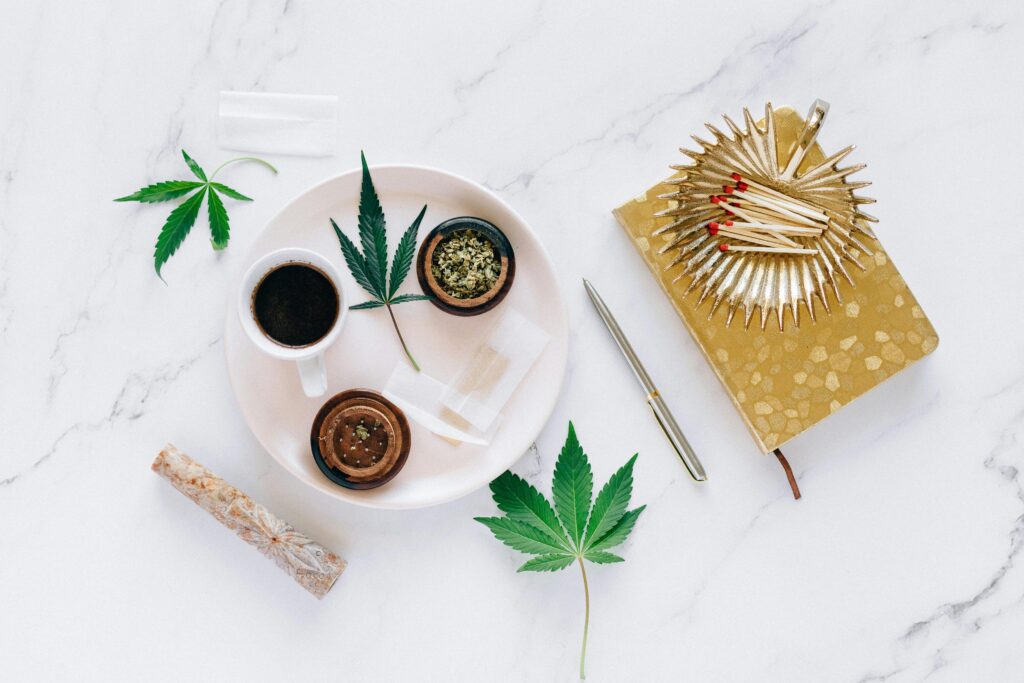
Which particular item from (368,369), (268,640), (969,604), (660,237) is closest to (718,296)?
(660,237)

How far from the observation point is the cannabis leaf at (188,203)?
111 cm

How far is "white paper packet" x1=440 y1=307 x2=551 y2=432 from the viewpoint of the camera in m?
1.09

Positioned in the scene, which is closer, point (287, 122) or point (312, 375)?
point (312, 375)

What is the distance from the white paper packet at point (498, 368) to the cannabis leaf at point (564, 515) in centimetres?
10

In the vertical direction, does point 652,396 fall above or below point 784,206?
below

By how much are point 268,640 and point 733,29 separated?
1.11 meters

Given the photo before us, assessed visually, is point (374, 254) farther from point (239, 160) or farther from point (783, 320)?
point (783, 320)

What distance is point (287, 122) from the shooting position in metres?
1.13

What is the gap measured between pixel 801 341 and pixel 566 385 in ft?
1.08

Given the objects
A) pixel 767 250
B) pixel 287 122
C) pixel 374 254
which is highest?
pixel 767 250

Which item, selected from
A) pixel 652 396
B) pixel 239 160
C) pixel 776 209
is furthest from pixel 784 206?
pixel 239 160

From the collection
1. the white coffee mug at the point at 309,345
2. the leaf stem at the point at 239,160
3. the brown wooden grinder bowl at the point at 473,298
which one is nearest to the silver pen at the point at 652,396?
the brown wooden grinder bowl at the point at 473,298

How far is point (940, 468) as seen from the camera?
3.84ft

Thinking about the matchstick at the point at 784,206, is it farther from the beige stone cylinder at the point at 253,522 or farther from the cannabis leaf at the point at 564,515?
the beige stone cylinder at the point at 253,522
